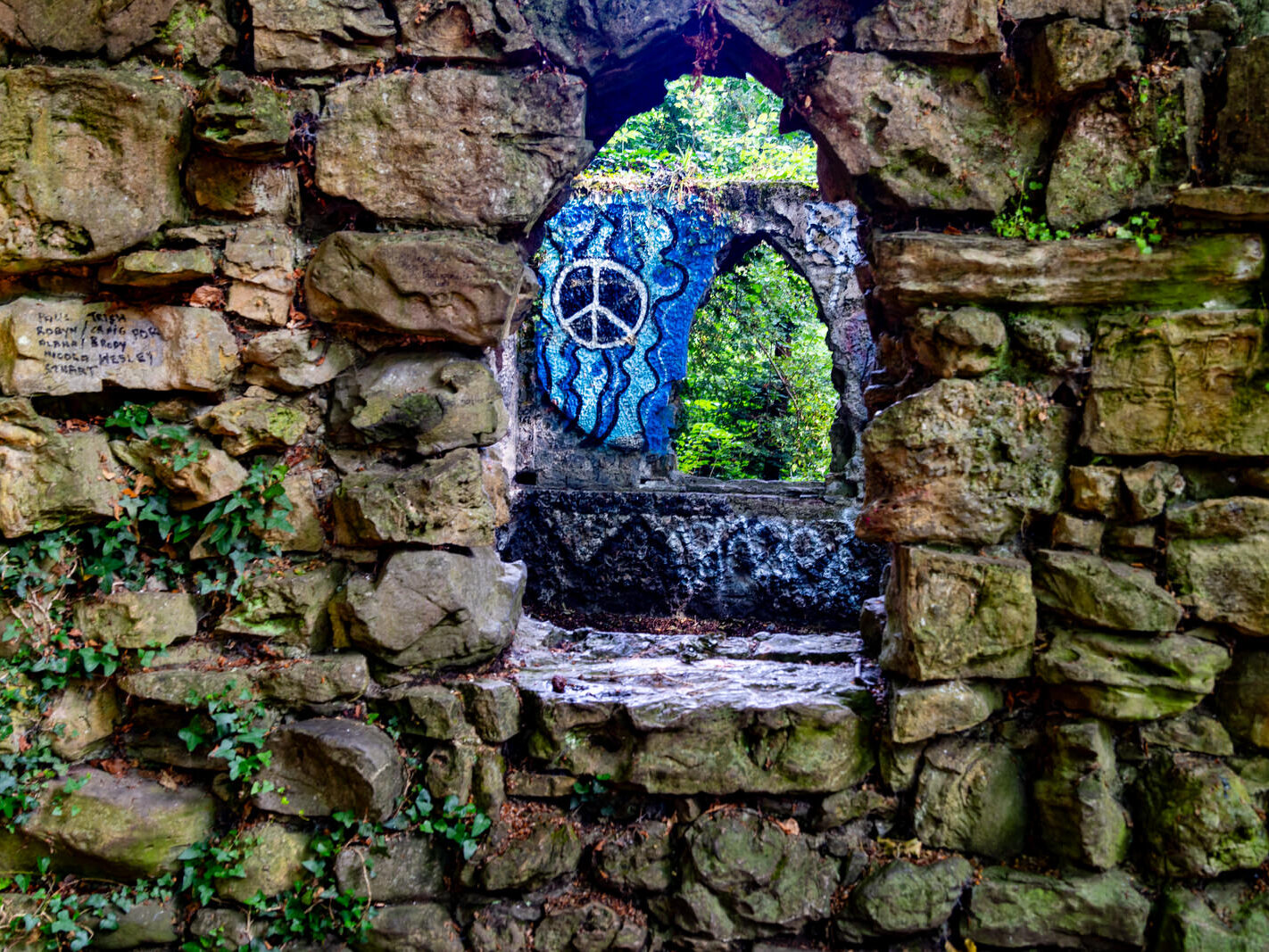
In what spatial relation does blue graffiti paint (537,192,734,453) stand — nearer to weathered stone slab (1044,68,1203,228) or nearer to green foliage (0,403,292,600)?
green foliage (0,403,292,600)

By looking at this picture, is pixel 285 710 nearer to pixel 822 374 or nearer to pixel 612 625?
pixel 612 625

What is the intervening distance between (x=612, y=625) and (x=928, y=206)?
3448 mm

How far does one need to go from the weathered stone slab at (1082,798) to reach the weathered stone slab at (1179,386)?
0.81 meters

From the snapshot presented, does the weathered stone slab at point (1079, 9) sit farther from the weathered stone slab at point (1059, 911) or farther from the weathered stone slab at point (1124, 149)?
the weathered stone slab at point (1059, 911)

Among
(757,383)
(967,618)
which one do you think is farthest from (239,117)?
(757,383)

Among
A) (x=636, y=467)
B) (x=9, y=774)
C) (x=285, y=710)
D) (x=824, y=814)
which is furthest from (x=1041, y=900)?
(x=636, y=467)

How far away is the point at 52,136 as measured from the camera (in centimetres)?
241

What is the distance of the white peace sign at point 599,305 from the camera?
20.1ft

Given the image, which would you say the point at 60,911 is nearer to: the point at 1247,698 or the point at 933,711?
the point at 933,711

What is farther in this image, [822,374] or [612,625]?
[822,374]

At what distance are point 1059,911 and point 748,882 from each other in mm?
834

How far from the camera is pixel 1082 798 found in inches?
90.4

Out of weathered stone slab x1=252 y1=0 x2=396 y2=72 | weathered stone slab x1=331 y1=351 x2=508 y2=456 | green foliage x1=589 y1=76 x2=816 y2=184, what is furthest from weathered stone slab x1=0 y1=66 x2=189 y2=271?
green foliage x1=589 y1=76 x2=816 y2=184

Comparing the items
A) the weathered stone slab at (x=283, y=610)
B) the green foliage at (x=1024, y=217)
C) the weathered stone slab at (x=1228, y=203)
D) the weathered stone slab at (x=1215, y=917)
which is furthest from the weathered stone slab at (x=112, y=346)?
the weathered stone slab at (x=1215, y=917)
